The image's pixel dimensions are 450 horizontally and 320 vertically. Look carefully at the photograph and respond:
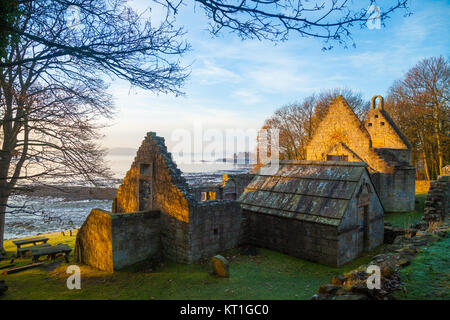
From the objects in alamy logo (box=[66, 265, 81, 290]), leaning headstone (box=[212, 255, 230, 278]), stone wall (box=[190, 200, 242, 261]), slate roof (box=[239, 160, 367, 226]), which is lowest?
alamy logo (box=[66, 265, 81, 290])

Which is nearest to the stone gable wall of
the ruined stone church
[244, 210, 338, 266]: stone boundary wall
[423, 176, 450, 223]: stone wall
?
the ruined stone church

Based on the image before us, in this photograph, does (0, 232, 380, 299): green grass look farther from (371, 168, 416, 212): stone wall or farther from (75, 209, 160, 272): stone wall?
(371, 168, 416, 212): stone wall

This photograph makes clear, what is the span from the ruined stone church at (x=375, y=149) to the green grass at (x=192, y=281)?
375 inches

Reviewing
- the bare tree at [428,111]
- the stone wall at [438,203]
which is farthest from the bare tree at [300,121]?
the stone wall at [438,203]

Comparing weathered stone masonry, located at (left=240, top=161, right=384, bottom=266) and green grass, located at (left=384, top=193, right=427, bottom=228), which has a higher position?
weathered stone masonry, located at (left=240, top=161, right=384, bottom=266)

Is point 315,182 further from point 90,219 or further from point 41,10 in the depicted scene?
point 41,10

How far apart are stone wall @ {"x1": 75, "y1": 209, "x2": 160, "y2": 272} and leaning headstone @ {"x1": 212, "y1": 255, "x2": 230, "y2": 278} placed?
3.29 metres

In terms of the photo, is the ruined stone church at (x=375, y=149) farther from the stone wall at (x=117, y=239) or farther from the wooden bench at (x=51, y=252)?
the wooden bench at (x=51, y=252)

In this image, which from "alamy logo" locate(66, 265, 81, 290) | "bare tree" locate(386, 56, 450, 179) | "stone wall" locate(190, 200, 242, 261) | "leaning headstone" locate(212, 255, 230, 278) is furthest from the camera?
"bare tree" locate(386, 56, 450, 179)

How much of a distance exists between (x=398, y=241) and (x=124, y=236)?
10.6 m

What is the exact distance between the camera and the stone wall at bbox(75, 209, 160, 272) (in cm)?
967

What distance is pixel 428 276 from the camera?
5.37 meters

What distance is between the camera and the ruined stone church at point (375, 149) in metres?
17.9

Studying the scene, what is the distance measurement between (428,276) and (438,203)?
966cm
